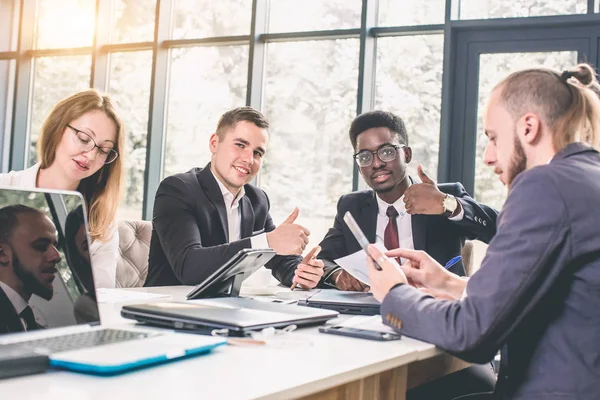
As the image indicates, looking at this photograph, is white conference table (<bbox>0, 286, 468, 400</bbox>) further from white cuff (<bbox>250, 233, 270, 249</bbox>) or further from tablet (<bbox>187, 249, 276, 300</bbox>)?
white cuff (<bbox>250, 233, 270, 249</bbox>)

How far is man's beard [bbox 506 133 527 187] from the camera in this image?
57.5 inches

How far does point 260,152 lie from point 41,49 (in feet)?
13.3

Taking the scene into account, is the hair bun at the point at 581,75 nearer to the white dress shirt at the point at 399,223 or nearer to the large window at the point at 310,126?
the white dress shirt at the point at 399,223

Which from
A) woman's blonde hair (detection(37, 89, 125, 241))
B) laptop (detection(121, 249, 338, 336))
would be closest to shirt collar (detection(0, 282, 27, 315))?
laptop (detection(121, 249, 338, 336))

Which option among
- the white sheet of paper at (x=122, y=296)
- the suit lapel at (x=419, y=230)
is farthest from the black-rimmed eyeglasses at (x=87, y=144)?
the suit lapel at (x=419, y=230)

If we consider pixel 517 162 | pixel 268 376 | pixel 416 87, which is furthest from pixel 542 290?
pixel 416 87

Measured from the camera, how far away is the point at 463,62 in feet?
14.6

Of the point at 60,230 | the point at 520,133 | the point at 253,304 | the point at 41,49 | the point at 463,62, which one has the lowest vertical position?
the point at 253,304

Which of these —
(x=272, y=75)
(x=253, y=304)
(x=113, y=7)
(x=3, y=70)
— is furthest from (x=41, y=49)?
(x=253, y=304)

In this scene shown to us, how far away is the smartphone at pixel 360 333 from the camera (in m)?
1.36

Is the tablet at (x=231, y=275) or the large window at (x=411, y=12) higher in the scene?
the large window at (x=411, y=12)

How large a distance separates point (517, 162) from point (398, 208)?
1.44 m

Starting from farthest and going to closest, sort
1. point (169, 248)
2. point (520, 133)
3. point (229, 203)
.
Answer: point (229, 203) → point (169, 248) → point (520, 133)

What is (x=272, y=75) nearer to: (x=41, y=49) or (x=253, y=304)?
(x=41, y=49)
